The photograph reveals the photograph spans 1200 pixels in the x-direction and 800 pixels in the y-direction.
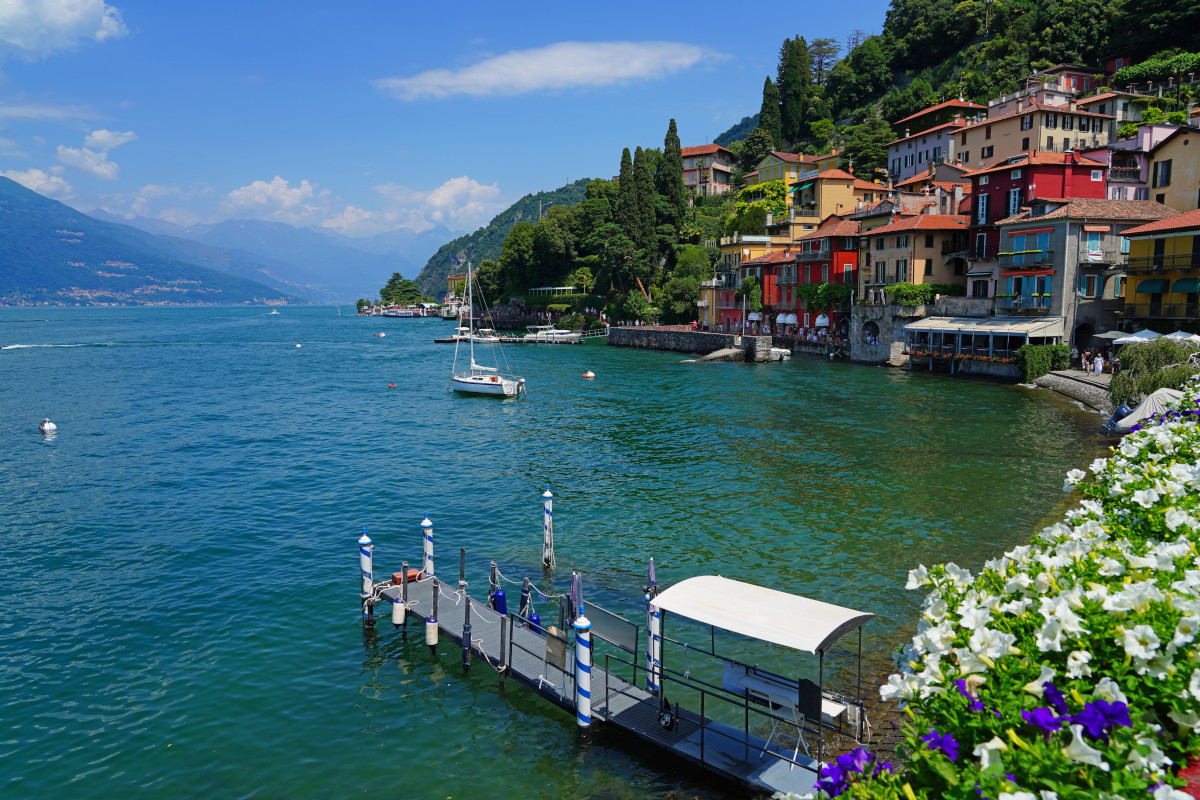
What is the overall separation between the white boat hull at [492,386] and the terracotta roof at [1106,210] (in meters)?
37.3

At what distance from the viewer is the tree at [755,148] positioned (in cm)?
12531

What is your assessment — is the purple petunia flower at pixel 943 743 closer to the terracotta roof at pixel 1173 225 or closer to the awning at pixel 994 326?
the terracotta roof at pixel 1173 225

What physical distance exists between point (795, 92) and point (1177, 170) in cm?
8645

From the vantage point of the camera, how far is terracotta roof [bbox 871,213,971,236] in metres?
60.4

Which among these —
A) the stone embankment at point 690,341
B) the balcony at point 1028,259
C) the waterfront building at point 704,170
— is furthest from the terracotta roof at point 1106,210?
the waterfront building at point 704,170

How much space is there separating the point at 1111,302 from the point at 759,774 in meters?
50.5

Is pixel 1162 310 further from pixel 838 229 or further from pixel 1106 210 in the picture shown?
pixel 838 229

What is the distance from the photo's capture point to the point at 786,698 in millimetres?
11703

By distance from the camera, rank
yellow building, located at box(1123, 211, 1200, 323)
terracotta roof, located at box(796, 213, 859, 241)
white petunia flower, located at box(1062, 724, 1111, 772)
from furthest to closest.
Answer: terracotta roof, located at box(796, 213, 859, 241)
yellow building, located at box(1123, 211, 1200, 323)
white petunia flower, located at box(1062, 724, 1111, 772)

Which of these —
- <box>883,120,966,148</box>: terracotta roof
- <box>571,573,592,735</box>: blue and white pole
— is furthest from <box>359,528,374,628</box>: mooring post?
<box>883,120,966,148</box>: terracotta roof

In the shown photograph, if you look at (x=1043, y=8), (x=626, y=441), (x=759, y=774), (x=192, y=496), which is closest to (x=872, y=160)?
(x=1043, y=8)

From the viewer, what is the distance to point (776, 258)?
260 feet

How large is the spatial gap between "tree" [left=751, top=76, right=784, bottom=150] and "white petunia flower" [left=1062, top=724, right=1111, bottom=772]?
13187 centimetres

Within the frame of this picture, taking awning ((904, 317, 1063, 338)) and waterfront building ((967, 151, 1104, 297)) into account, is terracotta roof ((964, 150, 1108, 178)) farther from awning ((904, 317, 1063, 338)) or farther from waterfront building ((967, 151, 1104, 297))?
awning ((904, 317, 1063, 338))
